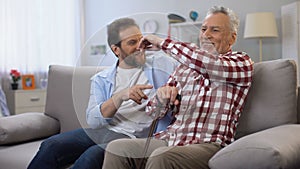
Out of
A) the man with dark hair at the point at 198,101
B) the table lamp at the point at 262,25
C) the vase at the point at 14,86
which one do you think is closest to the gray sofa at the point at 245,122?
the man with dark hair at the point at 198,101

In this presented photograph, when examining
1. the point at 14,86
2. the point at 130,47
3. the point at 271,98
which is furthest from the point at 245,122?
the point at 14,86

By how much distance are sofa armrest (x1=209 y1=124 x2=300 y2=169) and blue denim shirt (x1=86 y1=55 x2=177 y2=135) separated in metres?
0.25

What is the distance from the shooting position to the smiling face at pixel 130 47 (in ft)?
4.46

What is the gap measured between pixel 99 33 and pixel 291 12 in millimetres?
3009

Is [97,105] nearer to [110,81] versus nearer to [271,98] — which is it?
[110,81]

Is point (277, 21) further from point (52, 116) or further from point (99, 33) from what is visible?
point (99, 33)

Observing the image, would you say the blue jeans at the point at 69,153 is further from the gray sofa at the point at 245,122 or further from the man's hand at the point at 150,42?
the man's hand at the point at 150,42

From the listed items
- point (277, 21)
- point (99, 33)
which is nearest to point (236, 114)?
point (99, 33)

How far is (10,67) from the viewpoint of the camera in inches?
176

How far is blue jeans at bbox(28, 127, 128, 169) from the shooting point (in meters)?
1.68

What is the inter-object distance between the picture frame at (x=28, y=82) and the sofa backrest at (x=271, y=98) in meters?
3.20

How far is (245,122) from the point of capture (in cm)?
185

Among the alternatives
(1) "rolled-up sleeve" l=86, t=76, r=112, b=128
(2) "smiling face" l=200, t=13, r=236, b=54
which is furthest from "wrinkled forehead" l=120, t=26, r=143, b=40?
(2) "smiling face" l=200, t=13, r=236, b=54

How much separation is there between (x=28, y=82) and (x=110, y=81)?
332 cm
